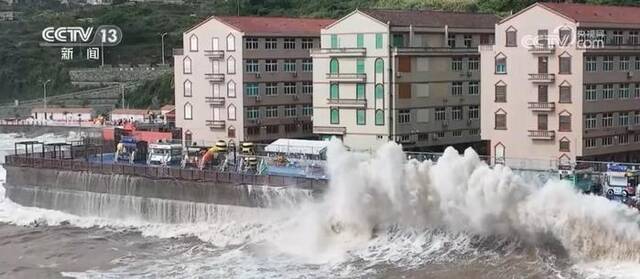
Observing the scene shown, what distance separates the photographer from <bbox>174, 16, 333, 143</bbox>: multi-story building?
220 feet

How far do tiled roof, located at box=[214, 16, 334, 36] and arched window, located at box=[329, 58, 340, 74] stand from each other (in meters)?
7.25

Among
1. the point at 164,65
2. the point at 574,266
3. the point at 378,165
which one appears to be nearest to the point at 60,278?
the point at 378,165

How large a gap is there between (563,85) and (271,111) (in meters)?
22.4

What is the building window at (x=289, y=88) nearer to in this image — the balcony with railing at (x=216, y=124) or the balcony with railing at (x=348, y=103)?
the balcony with railing at (x=216, y=124)

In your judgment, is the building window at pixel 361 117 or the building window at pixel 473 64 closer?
the building window at pixel 361 117

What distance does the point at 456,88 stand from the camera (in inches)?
2520

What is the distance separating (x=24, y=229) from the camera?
5759 centimetres

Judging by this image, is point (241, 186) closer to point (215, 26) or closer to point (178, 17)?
point (215, 26)

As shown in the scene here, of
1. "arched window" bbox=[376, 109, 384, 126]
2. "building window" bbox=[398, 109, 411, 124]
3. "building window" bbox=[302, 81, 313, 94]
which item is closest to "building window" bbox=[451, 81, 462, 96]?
"building window" bbox=[398, 109, 411, 124]

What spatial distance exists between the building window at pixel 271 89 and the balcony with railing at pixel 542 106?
2038 cm

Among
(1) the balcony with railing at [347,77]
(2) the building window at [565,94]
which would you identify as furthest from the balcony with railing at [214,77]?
(2) the building window at [565,94]

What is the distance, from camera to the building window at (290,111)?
69.6m

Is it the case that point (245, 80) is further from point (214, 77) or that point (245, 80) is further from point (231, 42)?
point (231, 42)

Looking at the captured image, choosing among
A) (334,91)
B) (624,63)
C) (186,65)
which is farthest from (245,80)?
(624,63)
